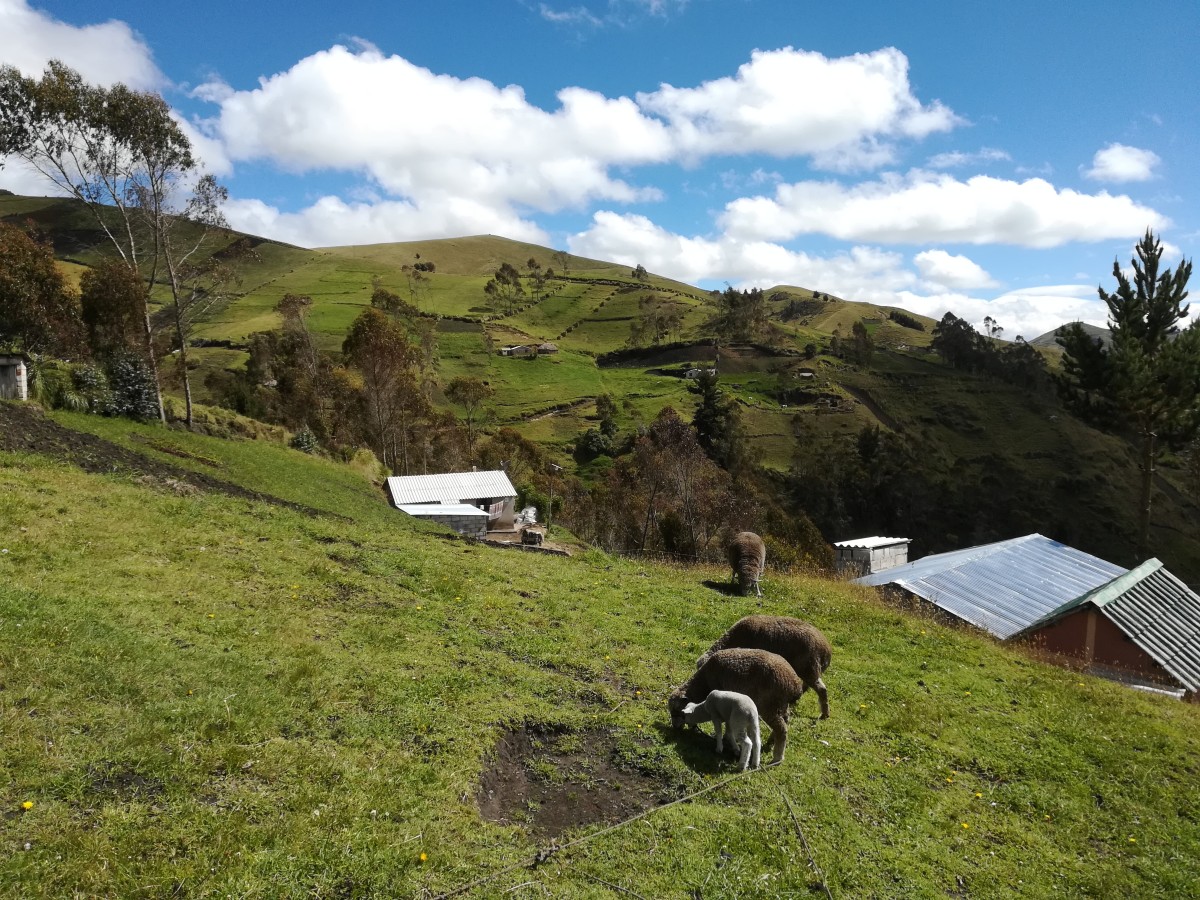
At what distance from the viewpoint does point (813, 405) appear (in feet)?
323

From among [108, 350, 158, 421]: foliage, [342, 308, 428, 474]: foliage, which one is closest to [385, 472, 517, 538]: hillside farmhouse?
[342, 308, 428, 474]: foliage

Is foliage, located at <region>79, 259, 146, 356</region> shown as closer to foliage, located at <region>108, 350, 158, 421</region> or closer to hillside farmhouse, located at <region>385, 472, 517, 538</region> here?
foliage, located at <region>108, 350, 158, 421</region>

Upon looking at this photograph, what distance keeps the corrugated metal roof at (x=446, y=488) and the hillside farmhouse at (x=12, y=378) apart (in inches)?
646

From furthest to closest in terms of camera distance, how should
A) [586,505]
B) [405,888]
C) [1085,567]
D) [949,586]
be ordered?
[586,505], [1085,567], [949,586], [405,888]

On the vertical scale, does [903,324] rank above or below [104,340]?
above

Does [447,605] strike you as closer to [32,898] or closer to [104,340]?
[32,898]

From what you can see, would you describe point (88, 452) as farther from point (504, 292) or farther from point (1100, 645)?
point (504, 292)

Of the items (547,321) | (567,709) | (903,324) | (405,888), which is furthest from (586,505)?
(903,324)

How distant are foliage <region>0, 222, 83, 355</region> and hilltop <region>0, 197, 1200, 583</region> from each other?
11588 mm

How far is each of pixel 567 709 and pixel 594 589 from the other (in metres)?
6.95

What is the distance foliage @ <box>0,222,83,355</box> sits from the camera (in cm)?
3073

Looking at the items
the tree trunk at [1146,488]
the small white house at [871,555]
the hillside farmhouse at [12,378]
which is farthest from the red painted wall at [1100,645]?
the hillside farmhouse at [12,378]

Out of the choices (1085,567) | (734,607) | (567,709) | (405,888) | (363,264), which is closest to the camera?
(405,888)

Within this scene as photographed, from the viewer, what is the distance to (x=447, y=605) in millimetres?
13438
